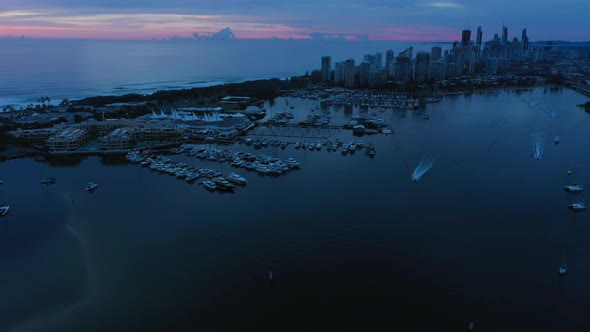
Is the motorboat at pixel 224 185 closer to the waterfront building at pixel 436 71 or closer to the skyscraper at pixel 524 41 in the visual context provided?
the waterfront building at pixel 436 71

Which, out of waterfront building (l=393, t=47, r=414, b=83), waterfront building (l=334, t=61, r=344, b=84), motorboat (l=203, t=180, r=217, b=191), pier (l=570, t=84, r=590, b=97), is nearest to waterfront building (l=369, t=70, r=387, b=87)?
waterfront building (l=334, t=61, r=344, b=84)

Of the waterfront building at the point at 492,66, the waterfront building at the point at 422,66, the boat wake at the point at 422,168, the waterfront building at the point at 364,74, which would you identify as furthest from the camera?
the waterfront building at the point at 492,66

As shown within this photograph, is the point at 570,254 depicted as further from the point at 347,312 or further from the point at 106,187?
the point at 106,187

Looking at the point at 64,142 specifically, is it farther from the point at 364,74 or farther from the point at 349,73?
the point at 364,74

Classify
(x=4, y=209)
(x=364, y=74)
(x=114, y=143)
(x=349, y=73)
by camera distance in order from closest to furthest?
(x=4, y=209) → (x=114, y=143) → (x=349, y=73) → (x=364, y=74)

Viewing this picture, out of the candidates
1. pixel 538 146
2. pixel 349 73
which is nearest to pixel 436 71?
pixel 349 73

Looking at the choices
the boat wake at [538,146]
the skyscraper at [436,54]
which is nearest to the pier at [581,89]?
the skyscraper at [436,54]
